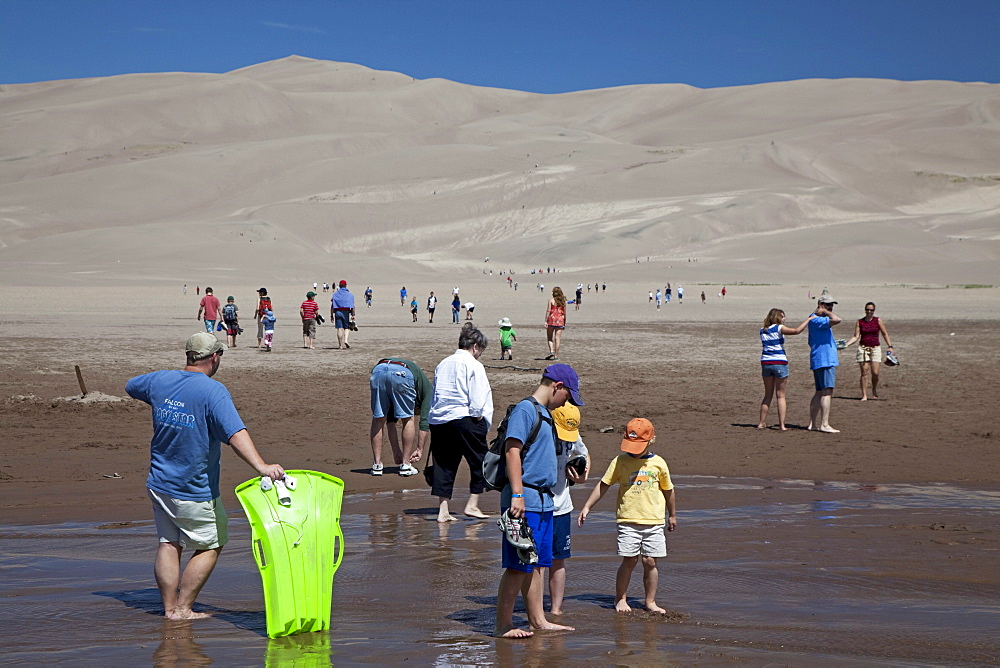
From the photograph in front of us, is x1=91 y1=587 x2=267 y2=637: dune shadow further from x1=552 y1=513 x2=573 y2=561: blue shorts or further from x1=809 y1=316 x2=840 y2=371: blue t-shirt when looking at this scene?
x1=809 y1=316 x2=840 y2=371: blue t-shirt

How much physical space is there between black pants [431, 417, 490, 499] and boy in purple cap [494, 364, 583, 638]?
2706 mm

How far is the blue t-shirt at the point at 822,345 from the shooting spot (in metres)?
12.9

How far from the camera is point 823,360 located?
12945mm

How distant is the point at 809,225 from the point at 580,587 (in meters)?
112

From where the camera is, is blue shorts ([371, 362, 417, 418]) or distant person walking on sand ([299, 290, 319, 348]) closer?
blue shorts ([371, 362, 417, 418])

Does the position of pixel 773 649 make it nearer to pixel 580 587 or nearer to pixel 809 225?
pixel 580 587

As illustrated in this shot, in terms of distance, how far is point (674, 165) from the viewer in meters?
138

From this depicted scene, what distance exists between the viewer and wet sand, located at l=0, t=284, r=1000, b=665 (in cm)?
545

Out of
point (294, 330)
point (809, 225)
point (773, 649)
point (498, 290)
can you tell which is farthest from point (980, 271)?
point (773, 649)

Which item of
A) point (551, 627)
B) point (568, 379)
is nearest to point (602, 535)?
point (551, 627)

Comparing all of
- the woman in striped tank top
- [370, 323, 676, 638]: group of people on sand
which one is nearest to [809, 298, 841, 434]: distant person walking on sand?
the woman in striped tank top

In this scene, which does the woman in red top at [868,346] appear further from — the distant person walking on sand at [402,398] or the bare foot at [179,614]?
the bare foot at [179,614]

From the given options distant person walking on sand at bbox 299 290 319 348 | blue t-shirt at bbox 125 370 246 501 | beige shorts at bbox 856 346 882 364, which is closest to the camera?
blue t-shirt at bbox 125 370 246 501

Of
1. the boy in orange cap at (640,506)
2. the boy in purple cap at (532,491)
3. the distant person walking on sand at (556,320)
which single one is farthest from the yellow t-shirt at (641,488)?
the distant person walking on sand at (556,320)
